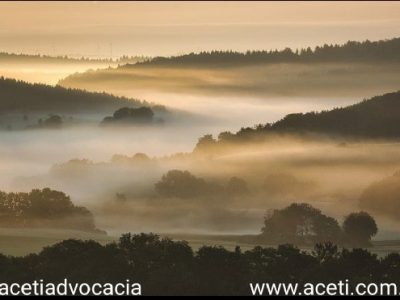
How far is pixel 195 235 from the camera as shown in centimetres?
5272

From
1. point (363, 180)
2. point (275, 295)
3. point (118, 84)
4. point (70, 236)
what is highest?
point (118, 84)

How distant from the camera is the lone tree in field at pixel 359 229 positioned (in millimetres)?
52053

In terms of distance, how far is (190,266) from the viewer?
45.3 meters

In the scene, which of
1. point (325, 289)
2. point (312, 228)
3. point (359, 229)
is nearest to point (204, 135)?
point (312, 228)

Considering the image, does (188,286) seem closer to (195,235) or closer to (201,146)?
(195,235)

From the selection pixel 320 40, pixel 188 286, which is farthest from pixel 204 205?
pixel 188 286

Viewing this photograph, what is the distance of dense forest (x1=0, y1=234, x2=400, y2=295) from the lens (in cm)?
4378

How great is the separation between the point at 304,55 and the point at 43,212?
13996 millimetres

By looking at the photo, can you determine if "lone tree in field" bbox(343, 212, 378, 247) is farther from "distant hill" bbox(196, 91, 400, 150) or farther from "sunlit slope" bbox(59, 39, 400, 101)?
"sunlit slope" bbox(59, 39, 400, 101)

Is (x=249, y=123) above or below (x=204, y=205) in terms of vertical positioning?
above

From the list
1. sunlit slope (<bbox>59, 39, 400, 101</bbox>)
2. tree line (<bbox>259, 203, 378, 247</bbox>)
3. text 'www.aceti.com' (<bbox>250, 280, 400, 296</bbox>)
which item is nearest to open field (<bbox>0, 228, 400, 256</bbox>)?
tree line (<bbox>259, 203, 378, 247</bbox>)

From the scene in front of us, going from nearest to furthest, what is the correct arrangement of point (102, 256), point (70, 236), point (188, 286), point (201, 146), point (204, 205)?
point (188, 286), point (102, 256), point (70, 236), point (204, 205), point (201, 146)

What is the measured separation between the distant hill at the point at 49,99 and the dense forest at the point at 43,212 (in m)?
4.17

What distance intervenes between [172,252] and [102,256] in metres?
2.31
